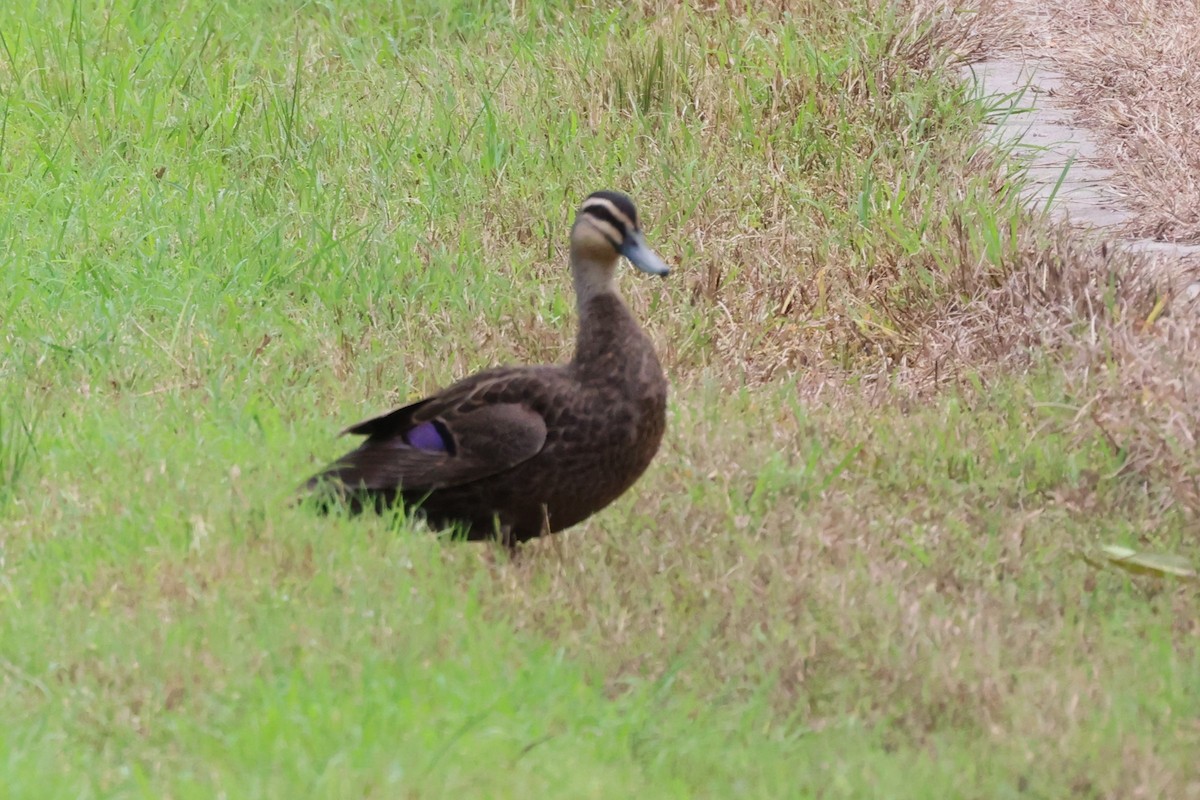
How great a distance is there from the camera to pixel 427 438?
4.32m

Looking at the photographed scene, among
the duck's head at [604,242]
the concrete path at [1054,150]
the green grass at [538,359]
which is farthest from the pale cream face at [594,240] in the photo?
the concrete path at [1054,150]

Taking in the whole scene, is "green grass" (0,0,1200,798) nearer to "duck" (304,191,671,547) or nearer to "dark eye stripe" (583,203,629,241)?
"duck" (304,191,671,547)

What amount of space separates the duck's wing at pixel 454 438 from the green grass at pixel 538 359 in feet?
0.49

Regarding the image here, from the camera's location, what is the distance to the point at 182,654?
12.1 feet

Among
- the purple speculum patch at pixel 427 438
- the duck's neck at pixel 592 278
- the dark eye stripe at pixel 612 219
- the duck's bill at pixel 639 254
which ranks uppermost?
the dark eye stripe at pixel 612 219

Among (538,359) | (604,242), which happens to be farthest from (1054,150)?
(604,242)

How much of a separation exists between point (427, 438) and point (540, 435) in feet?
1.13

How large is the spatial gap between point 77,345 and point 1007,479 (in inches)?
120

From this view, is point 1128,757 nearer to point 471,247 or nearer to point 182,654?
point 182,654

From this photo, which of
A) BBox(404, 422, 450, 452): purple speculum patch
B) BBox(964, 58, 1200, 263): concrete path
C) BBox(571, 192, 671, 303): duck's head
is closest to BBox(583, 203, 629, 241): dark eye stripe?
BBox(571, 192, 671, 303): duck's head

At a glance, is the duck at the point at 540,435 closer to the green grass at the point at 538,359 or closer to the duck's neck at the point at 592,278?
the duck's neck at the point at 592,278

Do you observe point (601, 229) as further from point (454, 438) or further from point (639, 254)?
point (454, 438)

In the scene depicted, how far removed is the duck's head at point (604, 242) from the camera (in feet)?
14.3

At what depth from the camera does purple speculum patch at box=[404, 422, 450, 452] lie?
429 cm
